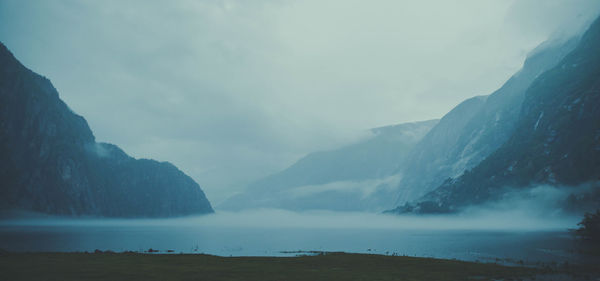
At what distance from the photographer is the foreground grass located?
48.0 m

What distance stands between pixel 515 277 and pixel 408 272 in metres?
13.7

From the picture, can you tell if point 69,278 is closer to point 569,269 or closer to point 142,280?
point 142,280

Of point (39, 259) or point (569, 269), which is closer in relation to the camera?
point (569, 269)

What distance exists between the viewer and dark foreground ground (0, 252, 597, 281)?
157 ft

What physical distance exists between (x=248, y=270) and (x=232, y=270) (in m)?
2.39

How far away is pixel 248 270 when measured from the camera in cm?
5547

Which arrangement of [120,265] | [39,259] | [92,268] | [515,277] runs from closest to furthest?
1. [515,277]
2. [92,268]
3. [120,265]
4. [39,259]

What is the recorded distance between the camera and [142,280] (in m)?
45.4

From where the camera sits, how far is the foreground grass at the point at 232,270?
48.0 metres

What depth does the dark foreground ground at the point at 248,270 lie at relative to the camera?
47906 millimetres

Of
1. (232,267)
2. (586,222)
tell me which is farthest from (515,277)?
(586,222)

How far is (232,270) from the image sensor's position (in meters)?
55.4

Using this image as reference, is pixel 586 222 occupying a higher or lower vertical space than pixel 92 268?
higher

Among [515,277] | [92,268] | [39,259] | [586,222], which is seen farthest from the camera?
[586,222]
